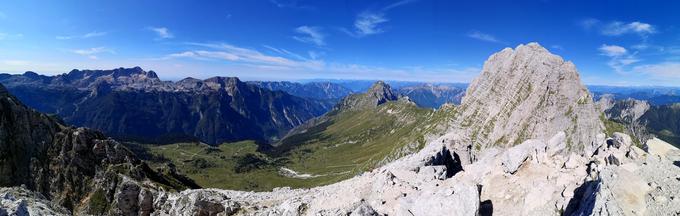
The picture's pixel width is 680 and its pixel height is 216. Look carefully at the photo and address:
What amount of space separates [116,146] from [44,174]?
83.1 feet

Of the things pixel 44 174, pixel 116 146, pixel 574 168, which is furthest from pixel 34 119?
pixel 574 168

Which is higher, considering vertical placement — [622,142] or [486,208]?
[622,142]

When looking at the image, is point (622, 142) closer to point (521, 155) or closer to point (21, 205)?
point (521, 155)

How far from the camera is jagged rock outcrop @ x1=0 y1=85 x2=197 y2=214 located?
412 feet

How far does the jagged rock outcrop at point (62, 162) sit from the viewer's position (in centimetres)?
12551

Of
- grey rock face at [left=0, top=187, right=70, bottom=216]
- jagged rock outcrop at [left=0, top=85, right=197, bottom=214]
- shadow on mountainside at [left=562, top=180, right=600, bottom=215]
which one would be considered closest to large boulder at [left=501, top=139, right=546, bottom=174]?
shadow on mountainside at [left=562, top=180, right=600, bottom=215]

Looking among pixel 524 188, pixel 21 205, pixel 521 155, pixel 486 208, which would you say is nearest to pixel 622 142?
pixel 521 155

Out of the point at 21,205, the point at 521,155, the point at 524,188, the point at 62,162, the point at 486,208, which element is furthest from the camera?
the point at 62,162

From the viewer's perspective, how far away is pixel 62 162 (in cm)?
13838

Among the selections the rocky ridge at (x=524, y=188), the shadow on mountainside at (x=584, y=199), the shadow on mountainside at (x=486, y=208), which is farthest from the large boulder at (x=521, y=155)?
the shadow on mountainside at (x=584, y=199)

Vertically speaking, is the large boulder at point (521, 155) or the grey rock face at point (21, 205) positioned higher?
the large boulder at point (521, 155)

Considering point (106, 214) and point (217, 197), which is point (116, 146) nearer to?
point (106, 214)

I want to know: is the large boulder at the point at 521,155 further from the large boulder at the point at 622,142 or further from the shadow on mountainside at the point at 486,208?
the large boulder at the point at 622,142

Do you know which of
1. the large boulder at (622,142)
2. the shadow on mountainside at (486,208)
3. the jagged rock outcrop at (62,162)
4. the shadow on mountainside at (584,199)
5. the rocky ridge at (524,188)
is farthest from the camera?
the jagged rock outcrop at (62,162)
